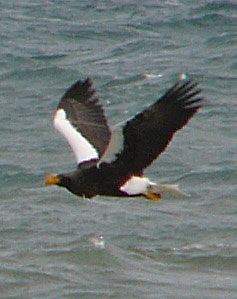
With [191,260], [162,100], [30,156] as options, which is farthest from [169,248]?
[162,100]

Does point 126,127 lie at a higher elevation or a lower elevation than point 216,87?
higher

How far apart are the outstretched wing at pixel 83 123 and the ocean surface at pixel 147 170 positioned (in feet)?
5.52

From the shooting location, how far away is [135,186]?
6.79m

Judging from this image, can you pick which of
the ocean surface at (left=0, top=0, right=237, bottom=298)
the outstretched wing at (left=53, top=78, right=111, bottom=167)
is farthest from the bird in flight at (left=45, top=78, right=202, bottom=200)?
the ocean surface at (left=0, top=0, right=237, bottom=298)

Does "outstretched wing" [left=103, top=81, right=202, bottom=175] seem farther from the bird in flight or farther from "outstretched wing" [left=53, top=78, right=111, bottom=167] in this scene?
"outstretched wing" [left=53, top=78, right=111, bottom=167]

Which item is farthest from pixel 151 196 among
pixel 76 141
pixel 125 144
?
pixel 76 141

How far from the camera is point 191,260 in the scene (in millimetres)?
9523

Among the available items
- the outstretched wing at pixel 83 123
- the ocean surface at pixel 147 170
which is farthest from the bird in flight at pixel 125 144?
the ocean surface at pixel 147 170

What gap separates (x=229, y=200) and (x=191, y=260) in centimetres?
125

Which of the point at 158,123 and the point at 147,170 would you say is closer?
the point at 158,123

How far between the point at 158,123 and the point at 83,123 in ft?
3.76

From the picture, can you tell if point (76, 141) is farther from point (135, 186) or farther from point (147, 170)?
point (147, 170)

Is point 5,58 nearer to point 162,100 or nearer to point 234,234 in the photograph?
point 234,234

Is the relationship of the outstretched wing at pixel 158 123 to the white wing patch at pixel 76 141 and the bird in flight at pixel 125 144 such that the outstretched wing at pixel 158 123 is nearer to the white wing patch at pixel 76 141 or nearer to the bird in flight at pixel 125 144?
the bird in flight at pixel 125 144
